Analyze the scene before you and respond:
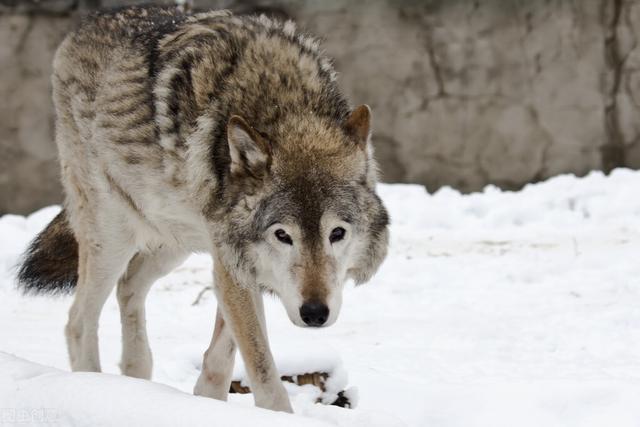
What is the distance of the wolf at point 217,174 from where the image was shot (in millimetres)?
3338

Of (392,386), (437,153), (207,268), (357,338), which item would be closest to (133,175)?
(392,386)

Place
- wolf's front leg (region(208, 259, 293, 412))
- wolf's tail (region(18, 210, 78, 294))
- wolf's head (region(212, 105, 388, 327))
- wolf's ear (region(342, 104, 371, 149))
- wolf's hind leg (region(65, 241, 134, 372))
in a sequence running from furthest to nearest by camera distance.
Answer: wolf's tail (region(18, 210, 78, 294)) < wolf's hind leg (region(65, 241, 134, 372)) < wolf's ear (region(342, 104, 371, 149)) < wolf's front leg (region(208, 259, 293, 412)) < wolf's head (region(212, 105, 388, 327))

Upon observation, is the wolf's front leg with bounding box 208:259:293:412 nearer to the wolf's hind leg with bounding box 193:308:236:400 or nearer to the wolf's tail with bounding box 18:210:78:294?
the wolf's hind leg with bounding box 193:308:236:400

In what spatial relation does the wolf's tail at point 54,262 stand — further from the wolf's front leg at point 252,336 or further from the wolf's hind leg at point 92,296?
the wolf's front leg at point 252,336

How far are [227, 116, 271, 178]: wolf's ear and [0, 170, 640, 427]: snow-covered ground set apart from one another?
0.86 m

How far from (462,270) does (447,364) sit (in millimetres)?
1789

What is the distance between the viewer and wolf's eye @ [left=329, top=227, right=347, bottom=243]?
3.31 m

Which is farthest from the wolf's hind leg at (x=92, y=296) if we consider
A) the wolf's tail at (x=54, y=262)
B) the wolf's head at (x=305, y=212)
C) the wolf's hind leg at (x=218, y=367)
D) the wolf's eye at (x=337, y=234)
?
the wolf's eye at (x=337, y=234)

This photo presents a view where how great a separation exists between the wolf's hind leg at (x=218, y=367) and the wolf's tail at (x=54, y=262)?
109 cm

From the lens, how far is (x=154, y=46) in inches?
157

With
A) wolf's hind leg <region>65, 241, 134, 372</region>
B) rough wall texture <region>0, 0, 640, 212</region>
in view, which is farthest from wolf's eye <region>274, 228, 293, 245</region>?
rough wall texture <region>0, 0, 640, 212</region>

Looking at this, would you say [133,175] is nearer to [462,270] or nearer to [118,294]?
[118,294]

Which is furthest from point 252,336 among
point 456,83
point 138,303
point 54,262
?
point 456,83

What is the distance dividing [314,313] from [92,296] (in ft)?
5.10
